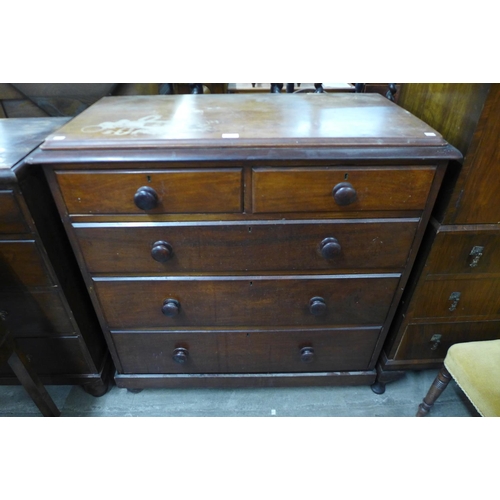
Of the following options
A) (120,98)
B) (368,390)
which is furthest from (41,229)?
(368,390)

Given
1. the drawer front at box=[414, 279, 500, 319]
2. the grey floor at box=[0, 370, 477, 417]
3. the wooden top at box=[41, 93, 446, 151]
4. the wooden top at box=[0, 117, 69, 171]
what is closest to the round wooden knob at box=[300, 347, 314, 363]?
the grey floor at box=[0, 370, 477, 417]

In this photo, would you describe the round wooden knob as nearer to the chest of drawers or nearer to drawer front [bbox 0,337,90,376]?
the chest of drawers

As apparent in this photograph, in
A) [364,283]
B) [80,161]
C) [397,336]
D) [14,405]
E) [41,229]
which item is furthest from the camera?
[14,405]

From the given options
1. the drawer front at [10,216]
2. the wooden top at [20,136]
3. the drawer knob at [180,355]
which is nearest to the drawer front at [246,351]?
the drawer knob at [180,355]

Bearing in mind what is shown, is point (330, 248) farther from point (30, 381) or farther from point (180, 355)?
point (30, 381)

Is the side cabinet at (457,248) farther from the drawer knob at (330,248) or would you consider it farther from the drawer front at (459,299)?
the drawer knob at (330,248)

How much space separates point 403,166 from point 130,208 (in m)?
0.70

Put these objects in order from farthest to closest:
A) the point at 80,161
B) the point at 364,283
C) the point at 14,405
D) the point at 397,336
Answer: the point at 14,405
the point at 397,336
the point at 364,283
the point at 80,161

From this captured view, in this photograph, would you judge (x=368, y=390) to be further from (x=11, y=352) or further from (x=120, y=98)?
(x=120, y=98)

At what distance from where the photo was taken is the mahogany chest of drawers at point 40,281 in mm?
899

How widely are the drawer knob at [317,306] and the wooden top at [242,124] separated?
0.48 metres

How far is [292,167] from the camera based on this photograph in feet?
2.79

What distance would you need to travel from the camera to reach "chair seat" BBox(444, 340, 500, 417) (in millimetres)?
918

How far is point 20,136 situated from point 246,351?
0.99m
